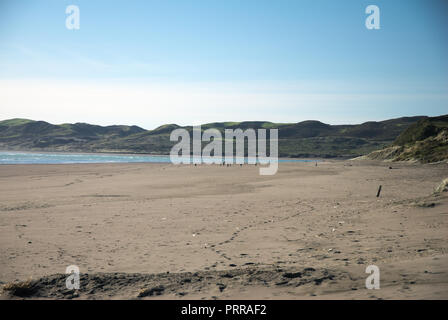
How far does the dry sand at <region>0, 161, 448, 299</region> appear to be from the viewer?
6.94 meters

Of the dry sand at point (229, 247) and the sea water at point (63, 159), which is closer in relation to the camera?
the dry sand at point (229, 247)

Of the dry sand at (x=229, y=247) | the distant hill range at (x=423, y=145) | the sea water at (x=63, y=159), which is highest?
the distant hill range at (x=423, y=145)

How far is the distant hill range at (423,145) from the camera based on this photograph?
47750 mm

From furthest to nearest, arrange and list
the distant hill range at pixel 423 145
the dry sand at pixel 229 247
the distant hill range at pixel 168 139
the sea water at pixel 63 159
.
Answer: the distant hill range at pixel 168 139, the sea water at pixel 63 159, the distant hill range at pixel 423 145, the dry sand at pixel 229 247

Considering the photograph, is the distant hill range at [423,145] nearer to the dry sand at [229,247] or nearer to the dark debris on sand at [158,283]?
the dry sand at [229,247]

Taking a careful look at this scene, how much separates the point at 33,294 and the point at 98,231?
5.64 meters

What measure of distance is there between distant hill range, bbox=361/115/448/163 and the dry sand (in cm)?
3375

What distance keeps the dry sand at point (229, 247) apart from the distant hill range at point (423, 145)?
3375 cm

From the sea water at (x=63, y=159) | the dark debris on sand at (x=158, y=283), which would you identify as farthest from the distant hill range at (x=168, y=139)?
the dark debris on sand at (x=158, y=283)

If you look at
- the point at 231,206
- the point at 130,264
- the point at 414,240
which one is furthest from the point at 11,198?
the point at 414,240

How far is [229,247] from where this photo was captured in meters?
10.4
